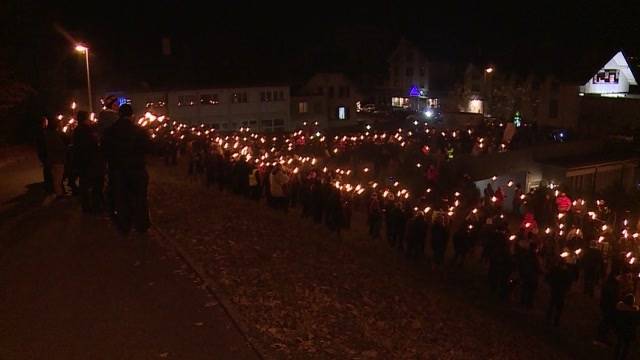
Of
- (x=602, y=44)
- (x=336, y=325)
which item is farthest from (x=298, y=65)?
(x=336, y=325)

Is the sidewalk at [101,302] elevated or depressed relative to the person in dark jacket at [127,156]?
depressed

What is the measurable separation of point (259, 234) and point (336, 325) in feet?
13.7

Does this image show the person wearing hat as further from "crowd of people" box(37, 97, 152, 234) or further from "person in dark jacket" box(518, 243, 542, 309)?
"person in dark jacket" box(518, 243, 542, 309)

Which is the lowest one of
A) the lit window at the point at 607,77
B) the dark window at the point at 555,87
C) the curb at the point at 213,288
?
the curb at the point at 213,288

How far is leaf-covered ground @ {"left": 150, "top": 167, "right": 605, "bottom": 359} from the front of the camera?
8.27m

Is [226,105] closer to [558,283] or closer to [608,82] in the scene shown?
[608,82]

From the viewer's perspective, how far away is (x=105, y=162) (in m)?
9.73

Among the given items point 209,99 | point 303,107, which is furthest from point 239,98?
point 303,107

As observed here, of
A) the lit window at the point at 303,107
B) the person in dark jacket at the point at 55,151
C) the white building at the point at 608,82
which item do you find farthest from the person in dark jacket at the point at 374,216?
the lit window at the point at 303,107

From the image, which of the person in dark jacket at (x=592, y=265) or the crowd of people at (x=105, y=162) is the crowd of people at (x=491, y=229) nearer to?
the person in dark jacket at (x=592, y=265)

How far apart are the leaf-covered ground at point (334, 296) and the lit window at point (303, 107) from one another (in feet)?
104

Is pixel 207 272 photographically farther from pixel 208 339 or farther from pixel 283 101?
pixel 283 101

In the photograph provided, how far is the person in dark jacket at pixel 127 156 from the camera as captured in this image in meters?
8.20

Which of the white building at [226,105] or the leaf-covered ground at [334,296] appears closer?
the leaf-covered ground at [334,296]
